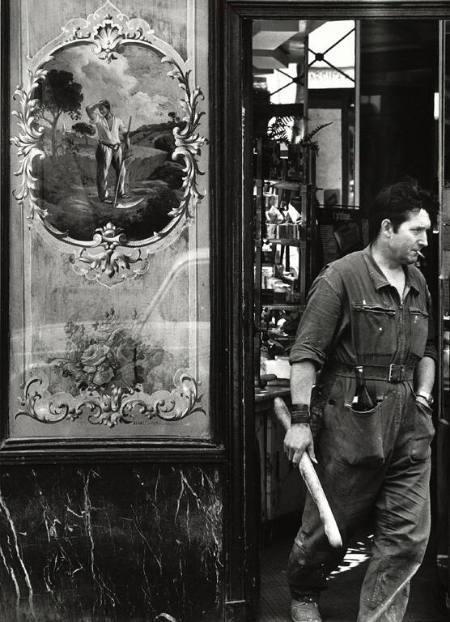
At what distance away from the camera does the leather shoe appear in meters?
5.14

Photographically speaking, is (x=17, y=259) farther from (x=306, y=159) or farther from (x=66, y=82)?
(x=306, y=159)

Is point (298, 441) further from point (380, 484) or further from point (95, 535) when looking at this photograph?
point (95, 535)

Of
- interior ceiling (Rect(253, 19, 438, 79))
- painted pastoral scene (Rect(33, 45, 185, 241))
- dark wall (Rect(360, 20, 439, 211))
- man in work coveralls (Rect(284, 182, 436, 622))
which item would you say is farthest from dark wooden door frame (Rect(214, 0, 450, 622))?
dark wall (Rect(360, 20, 439, 211))

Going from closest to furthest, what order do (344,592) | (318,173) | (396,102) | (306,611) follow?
(306,611) → (344,592) → (318,173) → (396,102)

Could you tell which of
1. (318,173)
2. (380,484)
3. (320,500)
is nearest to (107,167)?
(320,500)

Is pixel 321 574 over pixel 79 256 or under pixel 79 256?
under

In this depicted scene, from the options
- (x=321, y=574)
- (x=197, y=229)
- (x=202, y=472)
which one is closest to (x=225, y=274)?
(x=197, y=229)

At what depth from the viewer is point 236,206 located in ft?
17.0

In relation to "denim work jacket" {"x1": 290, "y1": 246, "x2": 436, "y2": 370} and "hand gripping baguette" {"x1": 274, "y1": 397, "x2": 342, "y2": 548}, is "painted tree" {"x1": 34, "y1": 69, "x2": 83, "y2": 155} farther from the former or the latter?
"hand gripping baguette" {"x1": 274, "y1": 397, "x2": 342, "y2": 548}

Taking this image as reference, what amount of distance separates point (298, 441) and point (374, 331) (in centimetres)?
65

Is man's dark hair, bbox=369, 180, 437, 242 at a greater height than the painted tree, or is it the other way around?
the painted tree

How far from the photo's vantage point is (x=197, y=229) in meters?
5.19

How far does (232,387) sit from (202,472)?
46cm

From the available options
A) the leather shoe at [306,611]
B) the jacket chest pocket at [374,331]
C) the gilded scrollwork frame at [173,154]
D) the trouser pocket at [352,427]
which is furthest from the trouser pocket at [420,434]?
the gilded scrollwork frame at [173,154]
